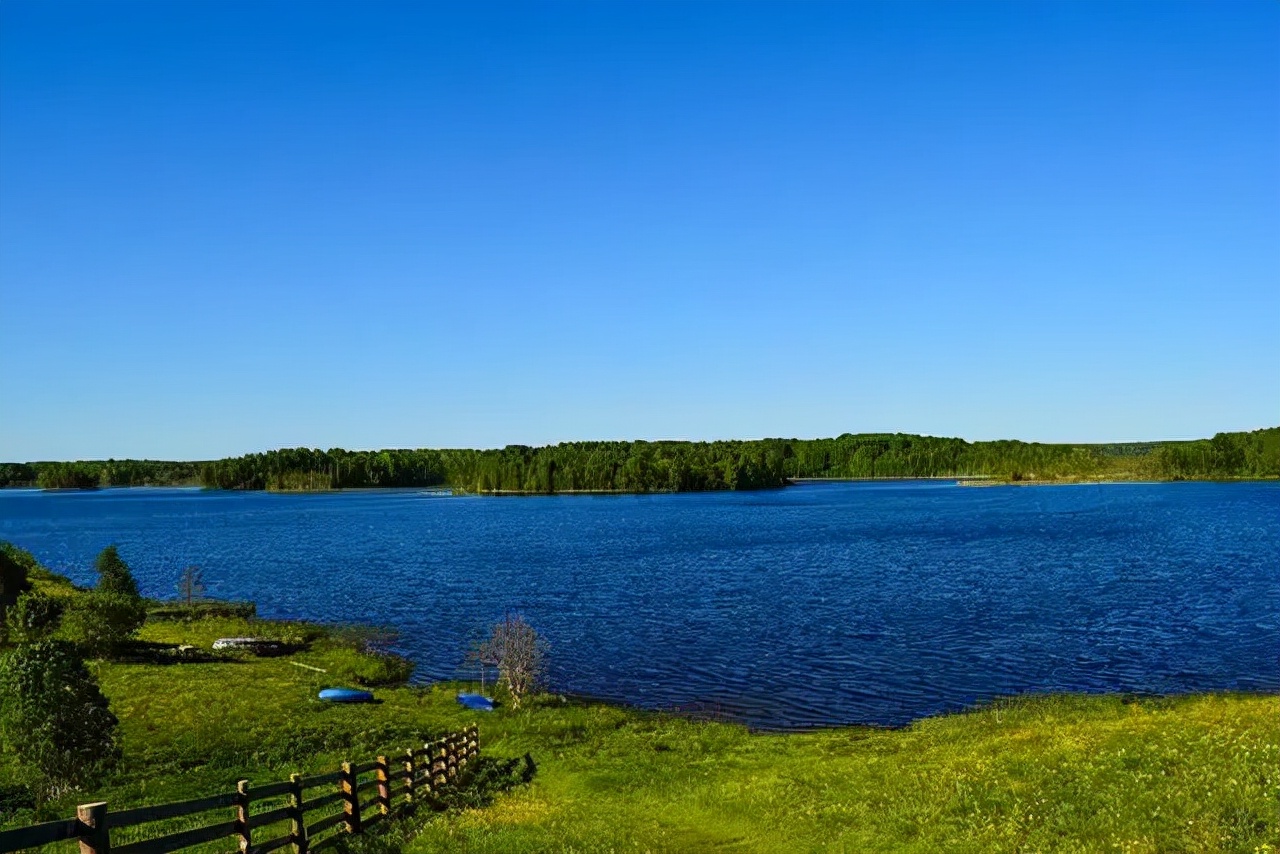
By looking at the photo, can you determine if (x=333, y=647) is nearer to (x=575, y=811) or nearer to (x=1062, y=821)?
(x=575, y=811)

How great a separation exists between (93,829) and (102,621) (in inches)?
1872

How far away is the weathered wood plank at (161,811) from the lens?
13.2 metres

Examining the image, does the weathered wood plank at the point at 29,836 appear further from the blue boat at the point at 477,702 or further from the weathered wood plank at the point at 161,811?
the blue boat at the point at 477,702

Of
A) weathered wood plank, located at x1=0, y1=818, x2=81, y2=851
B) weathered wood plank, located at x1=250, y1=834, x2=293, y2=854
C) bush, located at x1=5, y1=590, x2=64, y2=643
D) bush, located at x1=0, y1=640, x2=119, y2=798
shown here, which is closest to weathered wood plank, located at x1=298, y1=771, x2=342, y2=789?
weathered wood plank, located at x1=250, y1=834, x2=293, y2=854

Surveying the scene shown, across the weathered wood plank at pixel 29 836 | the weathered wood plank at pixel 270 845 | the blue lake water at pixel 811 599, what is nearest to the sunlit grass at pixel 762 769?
the weathered wood plank at pixel 270 845

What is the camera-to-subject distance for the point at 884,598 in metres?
78.1

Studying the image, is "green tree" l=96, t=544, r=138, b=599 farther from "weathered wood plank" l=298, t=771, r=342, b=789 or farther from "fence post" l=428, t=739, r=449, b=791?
"weathered wood plank" l=298, t=771, r=342, b=789

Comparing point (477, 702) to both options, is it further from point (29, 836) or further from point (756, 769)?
point (29, 836)

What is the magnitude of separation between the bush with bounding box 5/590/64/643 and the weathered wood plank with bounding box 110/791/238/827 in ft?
155

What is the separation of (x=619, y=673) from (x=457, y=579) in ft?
150

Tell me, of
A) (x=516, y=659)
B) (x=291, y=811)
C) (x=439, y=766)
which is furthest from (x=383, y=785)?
(x=516, y=659)

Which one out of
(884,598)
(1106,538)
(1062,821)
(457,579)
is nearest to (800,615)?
(884,598)

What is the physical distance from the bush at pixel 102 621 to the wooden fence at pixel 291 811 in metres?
30.3

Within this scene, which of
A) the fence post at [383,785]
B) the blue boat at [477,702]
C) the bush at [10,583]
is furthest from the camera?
the bush at [10,583]
